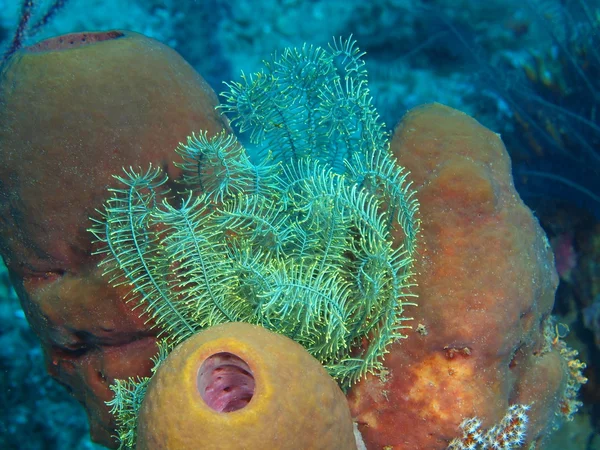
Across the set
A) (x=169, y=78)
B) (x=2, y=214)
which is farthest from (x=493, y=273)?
(x=2, y=214)

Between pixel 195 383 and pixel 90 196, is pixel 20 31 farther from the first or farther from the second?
pixel 195 383

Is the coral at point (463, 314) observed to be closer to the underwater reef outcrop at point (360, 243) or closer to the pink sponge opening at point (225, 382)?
the underwater reef outcrop at point (360, 243)

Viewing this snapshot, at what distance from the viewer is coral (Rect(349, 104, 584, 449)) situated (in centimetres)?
254

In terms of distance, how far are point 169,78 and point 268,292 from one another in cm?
172

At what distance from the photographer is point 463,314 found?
2557mm

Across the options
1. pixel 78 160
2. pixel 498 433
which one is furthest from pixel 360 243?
pixel 78 160

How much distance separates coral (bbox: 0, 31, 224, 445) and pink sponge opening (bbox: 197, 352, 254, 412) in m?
1.03

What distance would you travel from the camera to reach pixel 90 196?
110 inches

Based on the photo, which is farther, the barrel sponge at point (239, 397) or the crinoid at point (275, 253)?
the crinoid at point (275, 253)

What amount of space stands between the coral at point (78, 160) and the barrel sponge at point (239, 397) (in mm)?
1058

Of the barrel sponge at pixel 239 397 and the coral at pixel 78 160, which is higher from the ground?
the coral at pixel 78 160

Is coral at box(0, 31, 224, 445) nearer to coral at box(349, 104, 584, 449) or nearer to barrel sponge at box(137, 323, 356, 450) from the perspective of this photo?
barrel sponge at box(137, 323, 356, 450)

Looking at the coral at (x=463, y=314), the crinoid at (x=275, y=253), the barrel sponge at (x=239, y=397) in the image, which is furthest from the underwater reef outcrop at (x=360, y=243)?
the barrel sponge at (x=239, y=397)

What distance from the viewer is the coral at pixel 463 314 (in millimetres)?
2541
